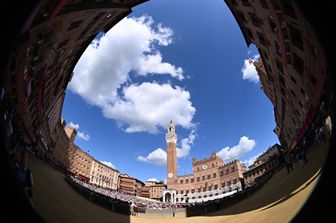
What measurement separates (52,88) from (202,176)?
268ft

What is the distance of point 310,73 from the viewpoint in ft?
59.0

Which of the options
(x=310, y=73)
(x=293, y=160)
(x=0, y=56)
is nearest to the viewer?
(x=0, y=56)

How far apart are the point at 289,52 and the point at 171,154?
89.2 metres

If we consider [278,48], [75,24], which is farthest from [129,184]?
[278,48]

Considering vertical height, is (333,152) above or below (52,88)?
below

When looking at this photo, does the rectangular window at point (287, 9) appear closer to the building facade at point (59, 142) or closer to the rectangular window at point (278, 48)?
the rectangular window at point (278, 48)

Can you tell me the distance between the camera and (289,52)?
2055cm

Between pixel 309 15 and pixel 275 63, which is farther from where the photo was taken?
pixel 275 63

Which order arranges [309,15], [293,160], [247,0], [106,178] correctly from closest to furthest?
[309,15]
[247,0]
[293,160]
[106,178]

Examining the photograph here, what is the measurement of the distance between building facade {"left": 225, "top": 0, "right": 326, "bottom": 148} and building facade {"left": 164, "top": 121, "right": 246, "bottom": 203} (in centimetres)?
5945

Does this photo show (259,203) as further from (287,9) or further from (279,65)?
(279,65)

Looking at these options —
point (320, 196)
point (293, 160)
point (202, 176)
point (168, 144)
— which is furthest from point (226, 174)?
point (320, 196)

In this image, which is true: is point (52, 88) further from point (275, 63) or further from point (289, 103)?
point (289, 103)

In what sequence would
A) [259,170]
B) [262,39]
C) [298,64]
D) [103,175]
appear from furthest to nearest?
1. [103,175]
2. [259,170]
3. [262,39]
4. [298,64]
